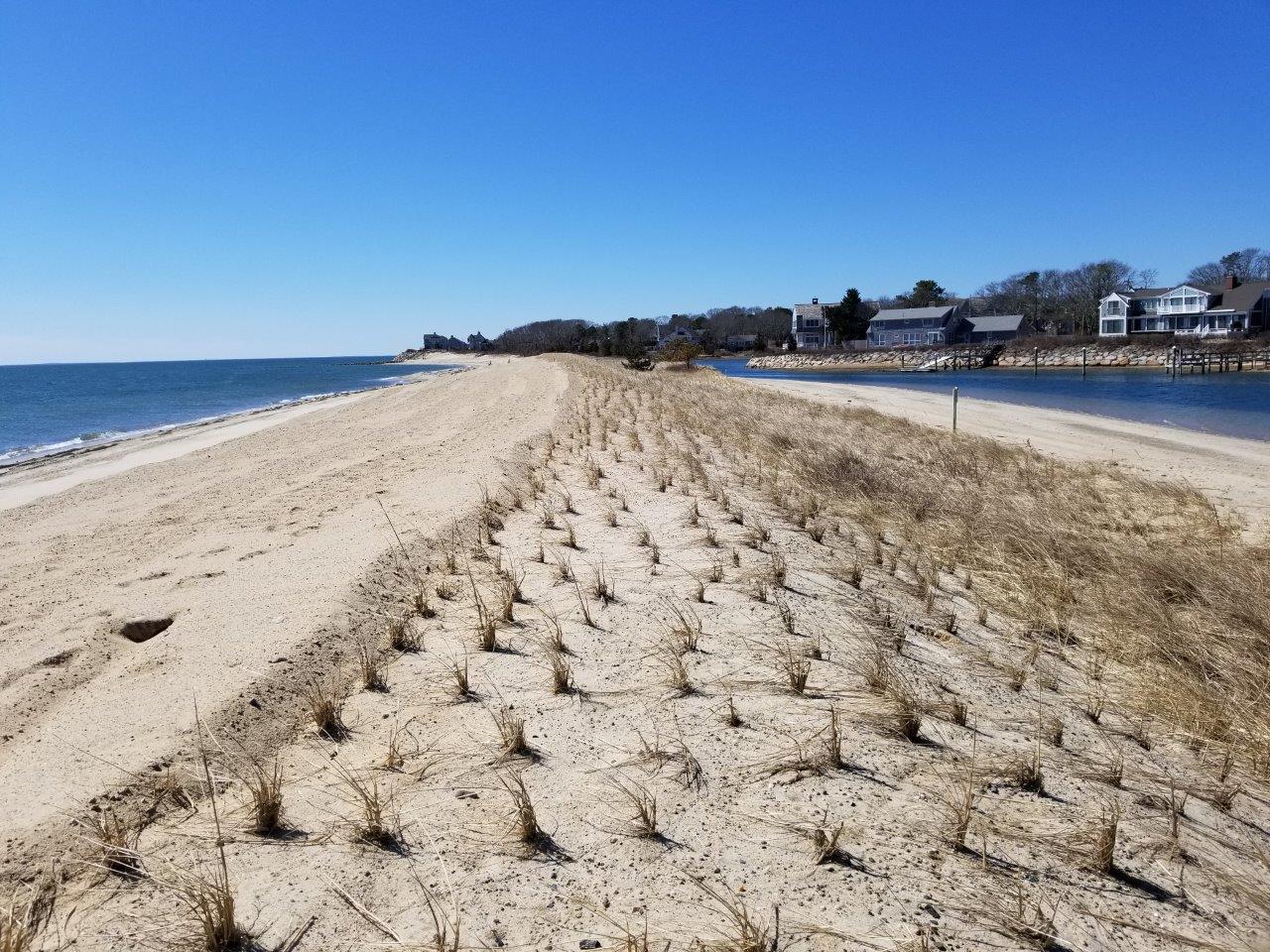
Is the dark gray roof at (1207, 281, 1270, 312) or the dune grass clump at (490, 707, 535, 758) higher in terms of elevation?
the dark gray roof at (1207, 281, 1270, 312)

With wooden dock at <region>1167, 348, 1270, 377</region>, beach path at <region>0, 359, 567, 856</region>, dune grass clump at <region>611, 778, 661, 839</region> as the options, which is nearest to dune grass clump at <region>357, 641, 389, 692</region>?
beach path at <region>0, 359, 567, 856</region>

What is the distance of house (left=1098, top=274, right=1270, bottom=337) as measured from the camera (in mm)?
83250

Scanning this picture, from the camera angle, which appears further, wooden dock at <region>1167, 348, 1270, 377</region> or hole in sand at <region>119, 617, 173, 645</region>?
wooden dock at <region>1167, 348, 1270, 377</region>

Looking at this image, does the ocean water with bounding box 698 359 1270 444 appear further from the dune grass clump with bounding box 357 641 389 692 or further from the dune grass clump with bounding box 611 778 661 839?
the dune grass clump with bounding box 357 641 389 692

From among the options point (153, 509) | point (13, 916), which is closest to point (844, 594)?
point (13, 916)

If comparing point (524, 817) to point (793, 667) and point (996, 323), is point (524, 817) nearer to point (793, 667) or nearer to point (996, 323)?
point (793, 667)

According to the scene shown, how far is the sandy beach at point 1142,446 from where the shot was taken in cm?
1159

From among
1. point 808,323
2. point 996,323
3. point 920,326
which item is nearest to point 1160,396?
point 996,323

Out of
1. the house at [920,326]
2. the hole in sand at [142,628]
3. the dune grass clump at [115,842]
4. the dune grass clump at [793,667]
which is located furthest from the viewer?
the house at [920,326]

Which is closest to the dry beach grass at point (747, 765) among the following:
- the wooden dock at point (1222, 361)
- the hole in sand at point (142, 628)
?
the hole in sand at point (142, 628)

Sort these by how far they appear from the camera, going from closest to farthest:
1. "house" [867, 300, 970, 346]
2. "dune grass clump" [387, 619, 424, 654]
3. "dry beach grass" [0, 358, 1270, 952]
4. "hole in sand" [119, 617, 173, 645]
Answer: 1. "dry beach grass" [0, 358, 1270, 952]
2. "dune grass clump" [387, 619, 424, 654]
3. "hole in sand" [119, 617, 173, 645]
4. "house" [867, 300, 970, 346]

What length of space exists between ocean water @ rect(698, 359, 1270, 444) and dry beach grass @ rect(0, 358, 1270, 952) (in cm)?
2419

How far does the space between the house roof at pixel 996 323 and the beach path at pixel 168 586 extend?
4217 inches

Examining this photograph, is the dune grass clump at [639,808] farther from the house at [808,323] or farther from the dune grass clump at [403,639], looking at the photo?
the house at [808,323]
